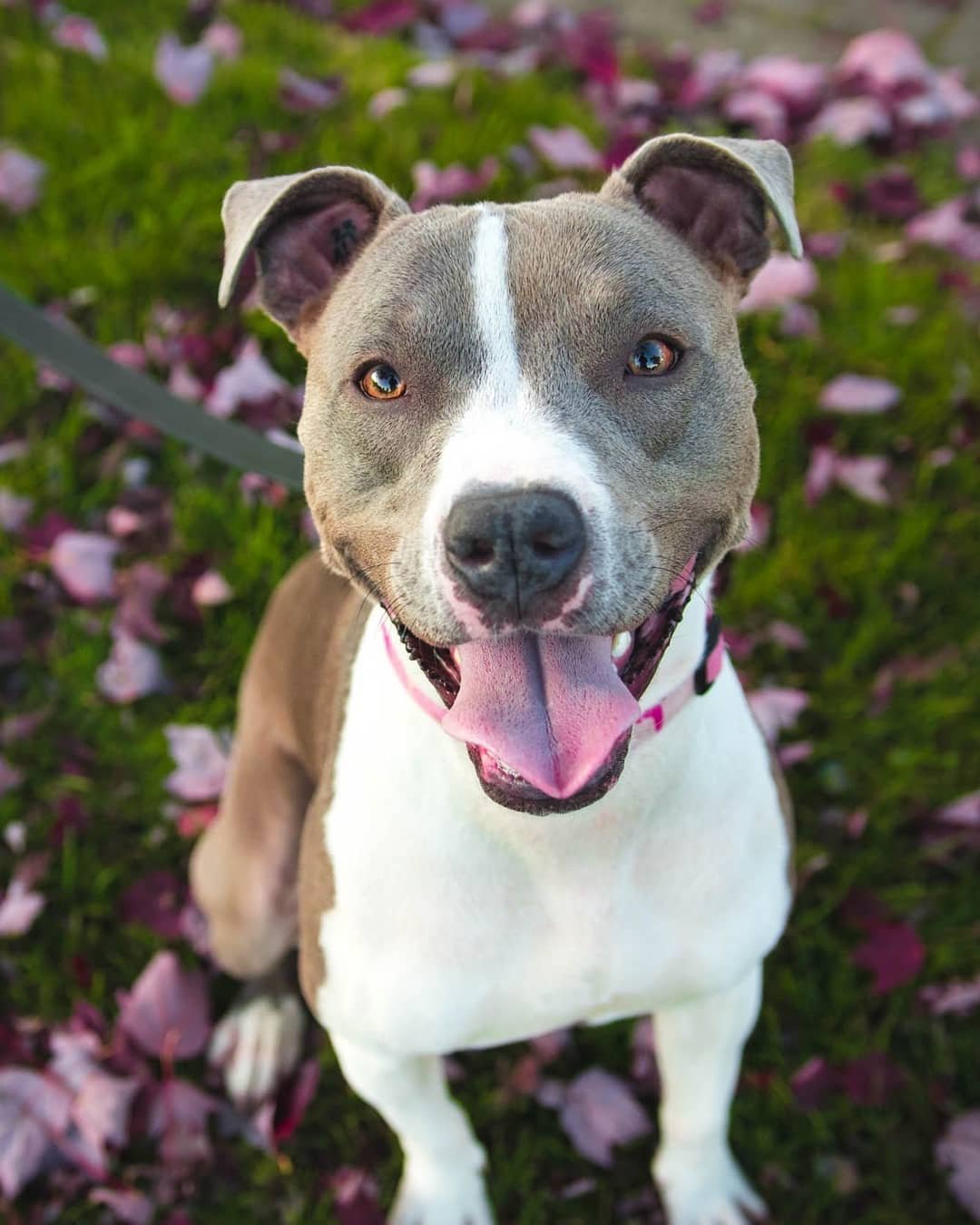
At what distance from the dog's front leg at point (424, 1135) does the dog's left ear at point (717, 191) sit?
161 centimetres

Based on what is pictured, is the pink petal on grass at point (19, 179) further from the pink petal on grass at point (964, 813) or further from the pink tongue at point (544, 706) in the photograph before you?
the pink petal on grass at point (964, 813)

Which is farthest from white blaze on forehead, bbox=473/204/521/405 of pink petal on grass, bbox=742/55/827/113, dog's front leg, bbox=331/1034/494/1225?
pink petal on grass, bbox=742/55/827/113

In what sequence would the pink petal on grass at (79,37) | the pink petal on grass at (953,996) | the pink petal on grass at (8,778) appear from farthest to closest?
1. the pink petal on grass at (79,37)
2. the pink petal on grass at (8,778)
3. the pink petal on grass at (953,996)

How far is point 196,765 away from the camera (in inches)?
142

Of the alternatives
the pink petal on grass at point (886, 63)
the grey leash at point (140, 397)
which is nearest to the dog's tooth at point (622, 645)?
the grey leash at point (140, 397)

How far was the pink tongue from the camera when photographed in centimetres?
187

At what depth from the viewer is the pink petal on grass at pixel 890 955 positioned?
10.5 feet

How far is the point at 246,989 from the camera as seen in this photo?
10.9 feet

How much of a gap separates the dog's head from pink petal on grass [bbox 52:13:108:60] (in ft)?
12.1

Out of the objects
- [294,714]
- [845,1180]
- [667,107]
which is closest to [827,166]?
[667,107]

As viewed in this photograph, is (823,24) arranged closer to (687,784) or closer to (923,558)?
(923,558)

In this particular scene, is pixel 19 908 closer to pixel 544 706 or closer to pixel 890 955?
pixel 544 706

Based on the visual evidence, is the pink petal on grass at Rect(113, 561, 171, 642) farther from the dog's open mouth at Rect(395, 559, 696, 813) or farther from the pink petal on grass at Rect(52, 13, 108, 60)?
the pink petal on grass at Rect(52, 13, 108, 60)

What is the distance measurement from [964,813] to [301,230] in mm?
2357
